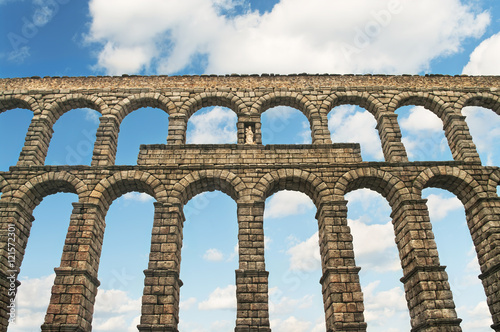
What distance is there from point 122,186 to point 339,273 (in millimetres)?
8084

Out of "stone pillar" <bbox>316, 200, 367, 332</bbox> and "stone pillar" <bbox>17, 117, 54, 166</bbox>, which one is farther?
"stone pillar" <bbox>17, 117, 54, 166</bbox>

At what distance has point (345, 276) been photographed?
1181cm

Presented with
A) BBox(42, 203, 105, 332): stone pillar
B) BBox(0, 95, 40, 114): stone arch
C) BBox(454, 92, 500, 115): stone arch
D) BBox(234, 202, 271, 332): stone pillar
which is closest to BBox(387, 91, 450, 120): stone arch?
BBox(454, 92, 500, 115): stone arch

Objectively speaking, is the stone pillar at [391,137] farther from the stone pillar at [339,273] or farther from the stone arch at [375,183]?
the stone pillar at [339,273]

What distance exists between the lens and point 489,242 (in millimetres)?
12750

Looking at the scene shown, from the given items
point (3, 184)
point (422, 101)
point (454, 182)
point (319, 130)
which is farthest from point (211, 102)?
point (454, 182)

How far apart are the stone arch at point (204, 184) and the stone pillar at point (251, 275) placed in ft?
2.89

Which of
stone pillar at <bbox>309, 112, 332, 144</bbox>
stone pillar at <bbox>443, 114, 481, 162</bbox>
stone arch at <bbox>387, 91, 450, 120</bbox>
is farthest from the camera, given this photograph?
stone arch at <bbox>387, 91, 450, 120</bbox>

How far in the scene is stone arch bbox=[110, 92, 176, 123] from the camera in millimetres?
16094

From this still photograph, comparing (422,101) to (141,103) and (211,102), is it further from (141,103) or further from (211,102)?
(141,103)

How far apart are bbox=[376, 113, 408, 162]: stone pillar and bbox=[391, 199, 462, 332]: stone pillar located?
6.87 feet

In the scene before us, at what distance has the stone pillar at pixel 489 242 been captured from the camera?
12.1 metres

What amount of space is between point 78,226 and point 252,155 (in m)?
6.45

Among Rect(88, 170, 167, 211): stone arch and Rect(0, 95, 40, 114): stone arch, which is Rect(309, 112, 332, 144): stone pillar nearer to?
Rect(88, 170, 167, 211): stone arch
